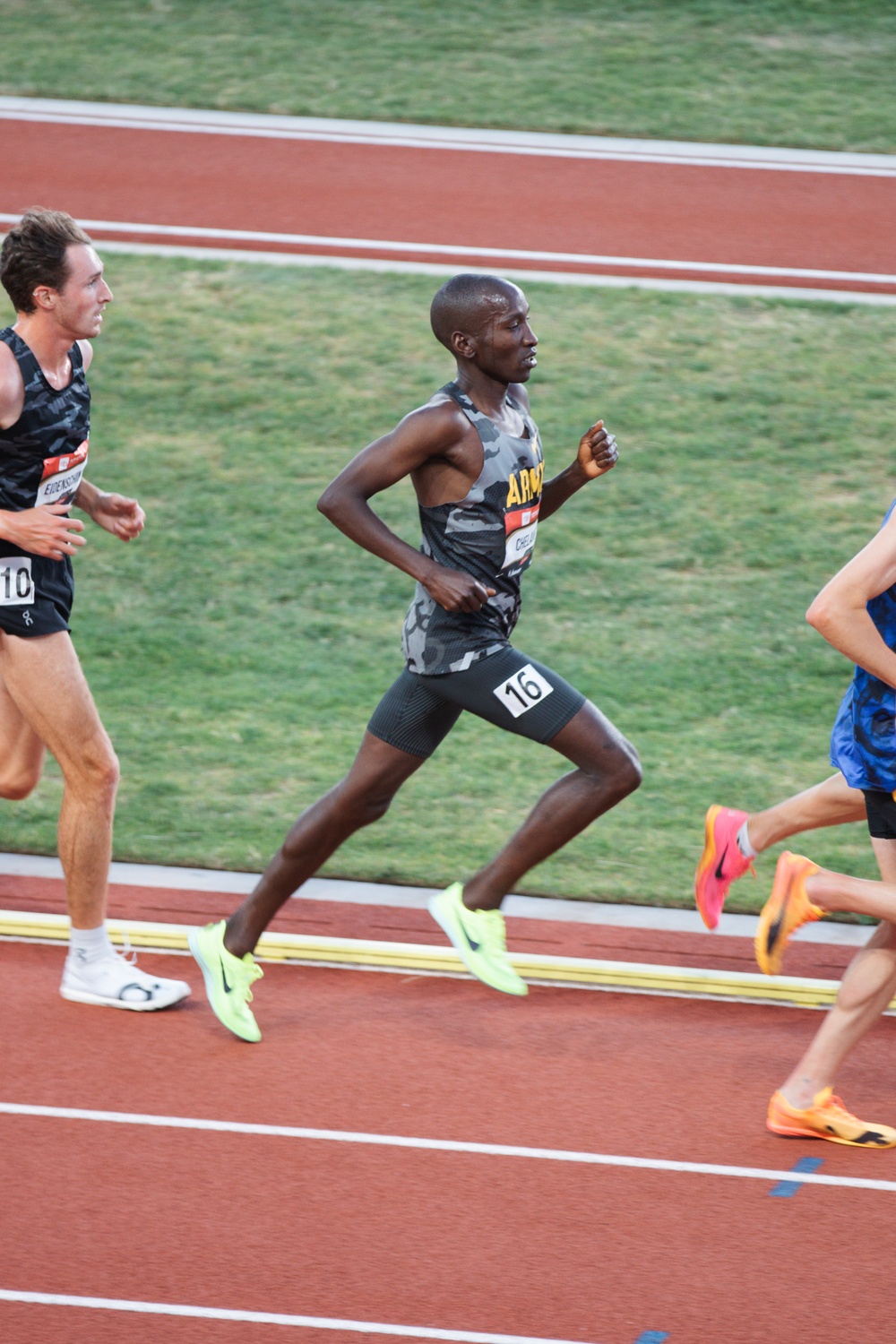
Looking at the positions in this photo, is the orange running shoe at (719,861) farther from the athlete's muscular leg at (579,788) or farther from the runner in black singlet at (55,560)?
the runner in black singlet at (55,560)

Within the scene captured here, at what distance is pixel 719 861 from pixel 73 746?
1927 millimetres

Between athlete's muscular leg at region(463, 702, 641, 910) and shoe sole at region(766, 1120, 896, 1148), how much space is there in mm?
952

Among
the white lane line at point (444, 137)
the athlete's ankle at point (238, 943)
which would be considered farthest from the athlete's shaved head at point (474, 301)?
the white lane line at point (444, 137)

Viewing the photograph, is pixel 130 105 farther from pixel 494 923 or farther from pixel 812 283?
pixel 494 923

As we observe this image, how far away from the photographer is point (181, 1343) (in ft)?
12.5

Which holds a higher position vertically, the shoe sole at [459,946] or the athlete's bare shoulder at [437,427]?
the athlete's bare shoulder at [437,427]

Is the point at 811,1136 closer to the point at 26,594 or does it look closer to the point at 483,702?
the point at 483,702

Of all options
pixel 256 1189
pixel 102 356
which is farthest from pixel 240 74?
pixel 256 1189

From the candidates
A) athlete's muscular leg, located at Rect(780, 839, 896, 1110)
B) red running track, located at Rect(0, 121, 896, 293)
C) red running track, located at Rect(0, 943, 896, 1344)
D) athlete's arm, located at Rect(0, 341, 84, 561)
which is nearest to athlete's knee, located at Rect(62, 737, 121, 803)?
athlete's arm, located at Rect(0, 341, 84, 561)

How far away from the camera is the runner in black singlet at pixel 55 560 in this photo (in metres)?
4.94

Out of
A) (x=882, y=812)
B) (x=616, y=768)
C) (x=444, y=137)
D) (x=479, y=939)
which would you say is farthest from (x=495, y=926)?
(x=444, y=137)

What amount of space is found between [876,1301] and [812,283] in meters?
9.34

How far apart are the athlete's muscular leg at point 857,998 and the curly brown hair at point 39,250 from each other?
8.71 ft

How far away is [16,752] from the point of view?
17.7 ft
